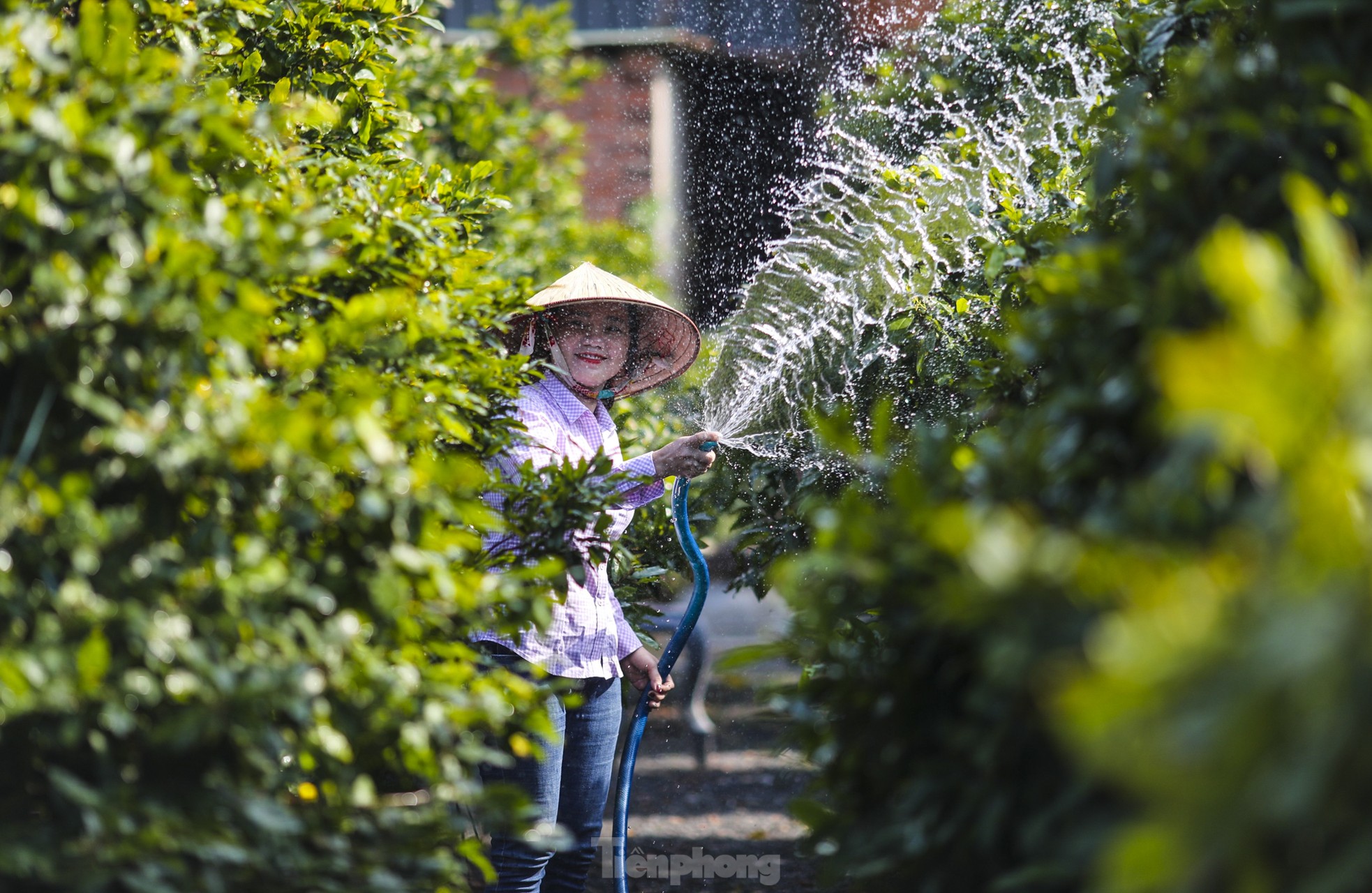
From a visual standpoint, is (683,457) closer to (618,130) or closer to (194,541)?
(194,541)

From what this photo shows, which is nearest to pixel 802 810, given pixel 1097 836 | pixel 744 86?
pixel 1097 836

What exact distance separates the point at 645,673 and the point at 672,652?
0.32ft

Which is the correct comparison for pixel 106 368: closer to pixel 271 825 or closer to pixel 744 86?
pixel 271 825

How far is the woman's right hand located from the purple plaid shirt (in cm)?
3

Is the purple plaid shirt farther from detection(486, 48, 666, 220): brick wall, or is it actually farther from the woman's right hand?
detection(486, 48, 666, 220): brick wall

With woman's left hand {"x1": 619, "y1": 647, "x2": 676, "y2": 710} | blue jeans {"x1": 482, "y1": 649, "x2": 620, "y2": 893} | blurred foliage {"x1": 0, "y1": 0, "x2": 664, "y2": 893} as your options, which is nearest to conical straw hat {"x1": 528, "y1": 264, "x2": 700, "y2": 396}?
woman's left hand {"x1": 619, "y1": 647, "x2": 676, "y2": 710}

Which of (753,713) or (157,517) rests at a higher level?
(157,517)

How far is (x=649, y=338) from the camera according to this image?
3801mm

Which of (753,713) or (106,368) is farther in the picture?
(753,713)

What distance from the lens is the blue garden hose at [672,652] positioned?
3578 millimetres

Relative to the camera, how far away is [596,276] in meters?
3.55

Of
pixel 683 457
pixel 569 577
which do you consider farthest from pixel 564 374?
pixel 569 577

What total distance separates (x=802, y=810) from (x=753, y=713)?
6.24m

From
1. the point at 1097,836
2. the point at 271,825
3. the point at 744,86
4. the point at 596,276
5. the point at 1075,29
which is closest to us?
the point at 1097,836
